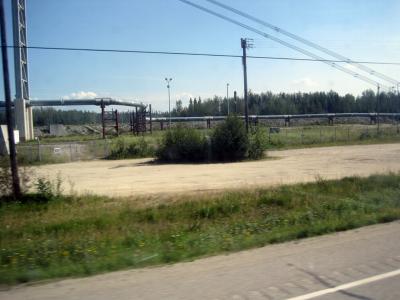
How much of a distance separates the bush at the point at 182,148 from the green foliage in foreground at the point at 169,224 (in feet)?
65.8

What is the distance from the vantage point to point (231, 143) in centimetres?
3797

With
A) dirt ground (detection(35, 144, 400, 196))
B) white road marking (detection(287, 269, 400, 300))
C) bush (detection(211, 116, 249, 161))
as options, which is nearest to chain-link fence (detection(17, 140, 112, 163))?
dirt ground (detection(35, 144, 400, 196))

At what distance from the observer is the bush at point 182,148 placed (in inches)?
1499

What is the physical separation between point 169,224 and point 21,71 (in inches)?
2621

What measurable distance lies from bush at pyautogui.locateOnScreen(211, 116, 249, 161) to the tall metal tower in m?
42.7

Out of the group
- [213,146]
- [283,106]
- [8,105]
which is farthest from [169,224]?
[283,106]

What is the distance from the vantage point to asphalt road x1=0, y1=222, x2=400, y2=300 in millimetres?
5750

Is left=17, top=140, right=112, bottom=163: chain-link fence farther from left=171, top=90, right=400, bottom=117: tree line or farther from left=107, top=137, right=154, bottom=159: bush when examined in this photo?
left=171, top=90, right=400, bottom=117: tree line

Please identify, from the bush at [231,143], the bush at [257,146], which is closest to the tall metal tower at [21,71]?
the bush at [231,143]

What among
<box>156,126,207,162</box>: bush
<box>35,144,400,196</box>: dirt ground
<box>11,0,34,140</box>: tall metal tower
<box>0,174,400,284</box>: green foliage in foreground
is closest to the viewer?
<box>0,174,400,284</box>: green foliage in foreground

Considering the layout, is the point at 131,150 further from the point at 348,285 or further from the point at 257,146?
the point at 348,285

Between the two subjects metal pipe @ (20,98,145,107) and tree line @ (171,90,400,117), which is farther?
tree line @ (171,90,400,117)

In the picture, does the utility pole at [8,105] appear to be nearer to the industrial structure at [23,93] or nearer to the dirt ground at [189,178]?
the dirt ground at [189,178]

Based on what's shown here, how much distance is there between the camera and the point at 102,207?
622 inches
